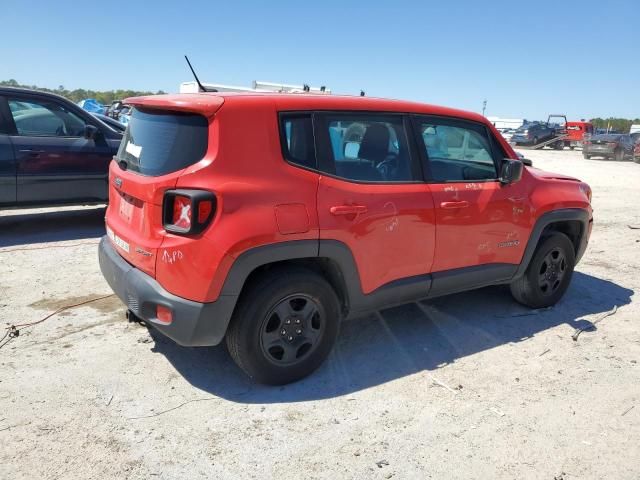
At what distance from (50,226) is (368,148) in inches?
209

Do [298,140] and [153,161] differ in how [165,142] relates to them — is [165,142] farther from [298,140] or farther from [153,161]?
[298,140]

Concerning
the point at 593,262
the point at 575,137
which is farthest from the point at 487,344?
the point at 575,137

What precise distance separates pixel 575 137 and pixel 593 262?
3062cm

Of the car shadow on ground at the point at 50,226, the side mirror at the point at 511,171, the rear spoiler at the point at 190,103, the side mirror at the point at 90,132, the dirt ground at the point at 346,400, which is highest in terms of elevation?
the rear spoiler at the point at 190,103

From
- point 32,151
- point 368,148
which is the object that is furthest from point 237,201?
point 32,151

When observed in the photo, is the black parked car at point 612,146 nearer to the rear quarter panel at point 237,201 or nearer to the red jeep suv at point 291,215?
the red jeep suv at point 291,215

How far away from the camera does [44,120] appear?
6375 mm

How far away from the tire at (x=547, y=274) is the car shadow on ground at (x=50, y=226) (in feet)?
16.6

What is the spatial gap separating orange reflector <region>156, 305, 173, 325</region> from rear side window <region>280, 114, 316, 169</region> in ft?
3.63

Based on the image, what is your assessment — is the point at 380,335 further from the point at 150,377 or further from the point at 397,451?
the point at 150,377

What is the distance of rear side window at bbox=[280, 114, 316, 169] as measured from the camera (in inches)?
118

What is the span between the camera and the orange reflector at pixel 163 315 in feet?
9.25

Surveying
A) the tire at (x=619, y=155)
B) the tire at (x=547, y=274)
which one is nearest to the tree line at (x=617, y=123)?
the tire at (x=619, y=155)

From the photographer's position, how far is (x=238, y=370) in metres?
3.36
